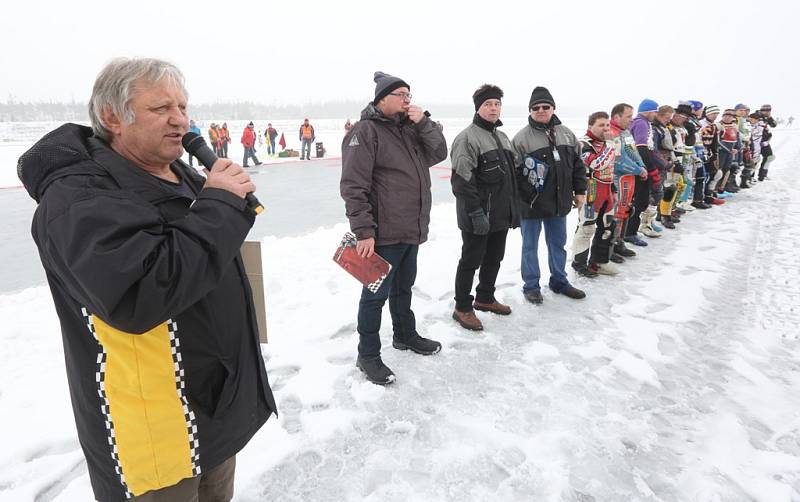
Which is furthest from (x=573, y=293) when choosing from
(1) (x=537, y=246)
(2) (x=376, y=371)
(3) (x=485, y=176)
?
(2) (x=376, y=371)

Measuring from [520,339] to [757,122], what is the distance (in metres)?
11.9

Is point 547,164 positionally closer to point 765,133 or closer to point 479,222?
point 479,222

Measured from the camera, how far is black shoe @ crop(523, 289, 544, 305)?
4.30m

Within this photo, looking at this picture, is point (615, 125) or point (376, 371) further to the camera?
point (615, 125)

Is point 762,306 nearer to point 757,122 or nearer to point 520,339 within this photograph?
point 520,339

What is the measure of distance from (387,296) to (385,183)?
2.55ft

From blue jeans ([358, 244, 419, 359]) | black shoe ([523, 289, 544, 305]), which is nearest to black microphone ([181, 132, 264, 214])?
blue jeans ([358, 244, 419, 359])

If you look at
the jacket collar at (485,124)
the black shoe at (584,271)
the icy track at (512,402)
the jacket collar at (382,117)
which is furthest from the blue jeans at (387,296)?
the black shoe at (584,271)

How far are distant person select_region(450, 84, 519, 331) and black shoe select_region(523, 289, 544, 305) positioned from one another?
776mm

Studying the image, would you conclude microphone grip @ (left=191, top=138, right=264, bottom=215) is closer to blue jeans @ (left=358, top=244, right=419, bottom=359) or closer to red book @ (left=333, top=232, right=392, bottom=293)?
red book @ (left=333, top=232, right=392, bottom=293)

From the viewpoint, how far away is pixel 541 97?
400cm

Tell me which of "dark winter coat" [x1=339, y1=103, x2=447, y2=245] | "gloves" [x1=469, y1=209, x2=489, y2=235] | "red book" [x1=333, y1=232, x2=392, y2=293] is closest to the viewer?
"dark winter coat" [x1=339, y1=103, x2=447, y2=245]

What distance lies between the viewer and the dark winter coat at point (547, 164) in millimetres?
4113

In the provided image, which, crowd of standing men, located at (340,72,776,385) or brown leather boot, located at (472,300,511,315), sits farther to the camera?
brown leather boot, located at (472,300,511,315)
